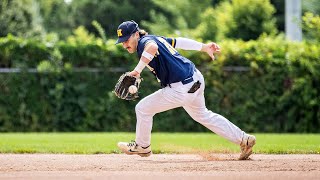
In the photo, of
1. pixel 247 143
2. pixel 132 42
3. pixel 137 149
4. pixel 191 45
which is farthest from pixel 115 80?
pixel 247 143

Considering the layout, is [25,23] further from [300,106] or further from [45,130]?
[300,106]

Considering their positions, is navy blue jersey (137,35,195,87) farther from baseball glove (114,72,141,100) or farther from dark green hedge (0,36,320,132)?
dark green hedge (0,36,320,132)

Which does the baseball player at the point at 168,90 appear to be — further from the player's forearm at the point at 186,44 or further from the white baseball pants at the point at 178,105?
the player's forearm at the point at 186,44

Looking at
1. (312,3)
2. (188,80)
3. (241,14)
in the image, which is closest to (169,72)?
(188,80)

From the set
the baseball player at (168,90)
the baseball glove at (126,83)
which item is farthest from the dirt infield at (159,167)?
the baseball glove at (126,83)

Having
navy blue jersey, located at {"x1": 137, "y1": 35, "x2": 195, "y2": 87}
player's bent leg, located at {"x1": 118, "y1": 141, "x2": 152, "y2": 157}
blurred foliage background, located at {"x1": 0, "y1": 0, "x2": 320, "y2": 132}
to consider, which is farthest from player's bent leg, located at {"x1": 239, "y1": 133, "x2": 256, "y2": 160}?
blurred foliage background, located at {"x1": 0, "y1": 0, "x2": 320, "y2": 132}

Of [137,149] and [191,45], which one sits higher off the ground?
[191,45]

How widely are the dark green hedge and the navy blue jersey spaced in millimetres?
10175

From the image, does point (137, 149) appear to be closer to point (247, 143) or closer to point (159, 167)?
point (159, 167)

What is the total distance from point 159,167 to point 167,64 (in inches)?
55.5

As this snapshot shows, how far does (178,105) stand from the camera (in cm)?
1066

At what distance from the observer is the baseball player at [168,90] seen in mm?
10531

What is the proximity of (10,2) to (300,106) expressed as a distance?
11019mm

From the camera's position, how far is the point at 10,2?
87.2 feet
